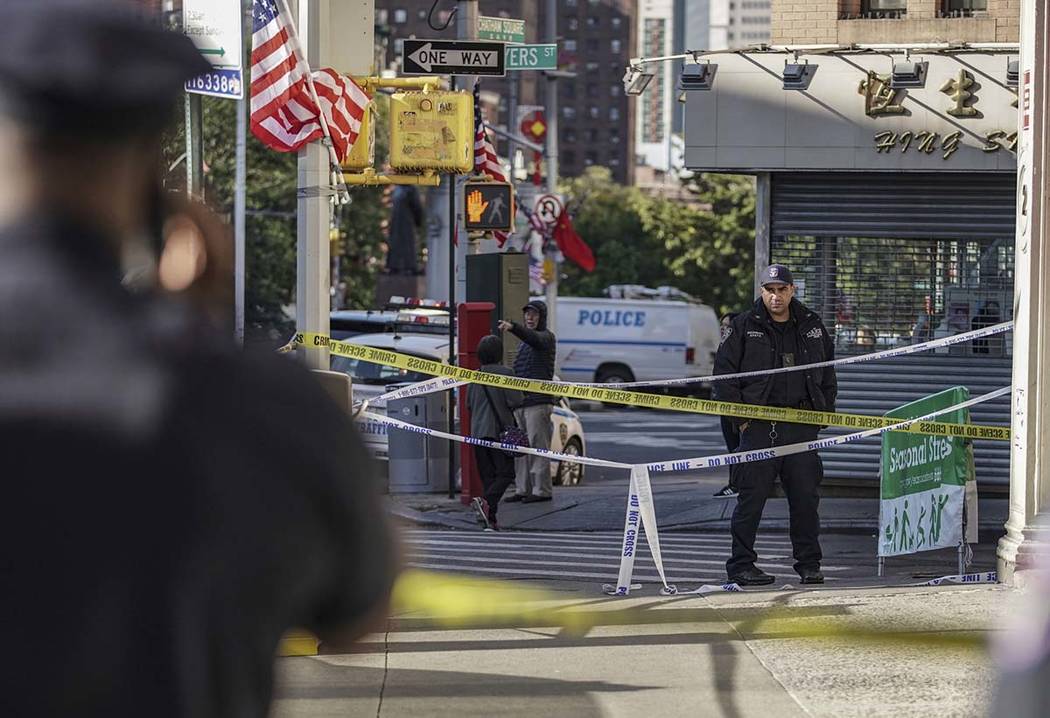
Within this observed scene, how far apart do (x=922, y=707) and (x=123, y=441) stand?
5.50 meters

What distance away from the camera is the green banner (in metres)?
10.6

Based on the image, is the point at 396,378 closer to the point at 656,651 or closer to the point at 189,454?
the point at 656,651

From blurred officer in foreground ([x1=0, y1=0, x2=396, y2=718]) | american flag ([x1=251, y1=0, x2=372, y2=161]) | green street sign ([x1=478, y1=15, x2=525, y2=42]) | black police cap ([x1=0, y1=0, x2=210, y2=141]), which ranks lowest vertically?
blurred officer in foreground ([x1=0, y1=0, x2=396, y2=718])

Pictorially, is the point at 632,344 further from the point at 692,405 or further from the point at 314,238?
the point at 314,238

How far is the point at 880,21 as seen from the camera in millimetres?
16672

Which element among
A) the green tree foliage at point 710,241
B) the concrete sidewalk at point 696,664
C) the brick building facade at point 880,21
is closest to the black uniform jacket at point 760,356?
the concrete sidewalk at point 696,664

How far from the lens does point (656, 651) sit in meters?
8.01

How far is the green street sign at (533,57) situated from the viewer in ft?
65.7

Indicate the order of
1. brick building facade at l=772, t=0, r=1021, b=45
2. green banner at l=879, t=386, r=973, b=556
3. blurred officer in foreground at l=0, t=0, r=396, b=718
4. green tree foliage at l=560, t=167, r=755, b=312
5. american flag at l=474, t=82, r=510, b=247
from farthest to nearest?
1. green tree foliage at l=560, t=167, r=755, b=312
2. american flag at l=474, t=82, r=510, b=247
3. brick building facade at l=772, t=0, r=1021, b=45
4. green banner at l=879, t=386, r=973, b=556
5. blurred officer in foreground at l=0, t=0, r=396, b=718

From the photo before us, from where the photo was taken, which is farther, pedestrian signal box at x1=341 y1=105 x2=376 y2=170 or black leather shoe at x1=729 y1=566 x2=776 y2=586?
pedestrian signal box at x1=341 y1=105 x2=376 y2=170

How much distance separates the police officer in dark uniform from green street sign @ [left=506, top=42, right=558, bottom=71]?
9891mm

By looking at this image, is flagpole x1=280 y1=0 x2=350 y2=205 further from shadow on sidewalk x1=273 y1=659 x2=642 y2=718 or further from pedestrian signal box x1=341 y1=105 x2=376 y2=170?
shadow on sidewalk x1=273 y1=659 x2=642 y2=718

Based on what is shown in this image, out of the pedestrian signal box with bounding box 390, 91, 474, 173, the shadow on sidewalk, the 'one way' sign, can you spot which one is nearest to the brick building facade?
the 'one way' sign

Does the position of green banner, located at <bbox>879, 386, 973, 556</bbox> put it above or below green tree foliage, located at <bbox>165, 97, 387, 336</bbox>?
below
